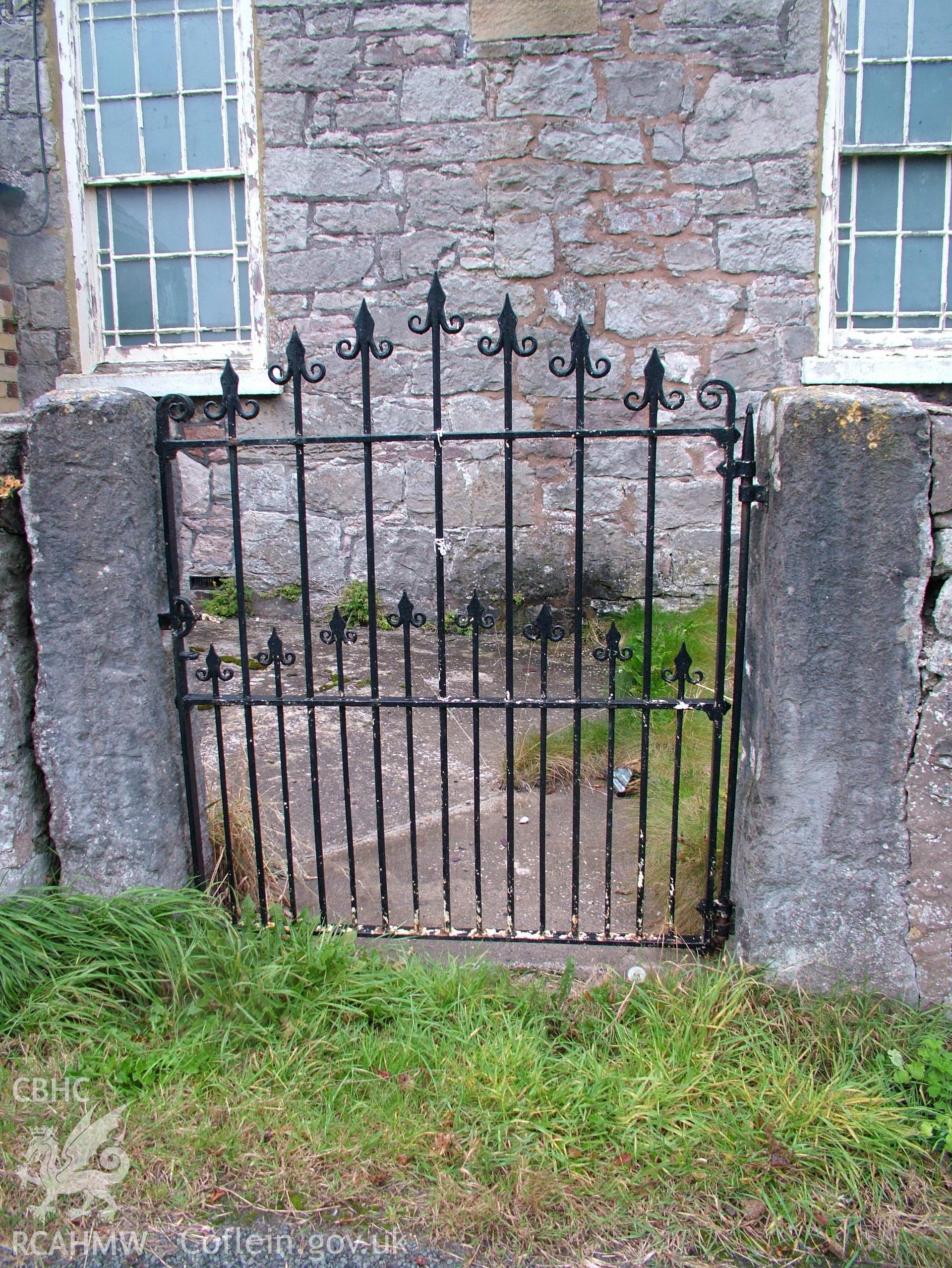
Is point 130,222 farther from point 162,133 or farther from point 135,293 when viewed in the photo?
point 162,133

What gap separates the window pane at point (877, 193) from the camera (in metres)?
5.36

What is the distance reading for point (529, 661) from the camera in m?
5.05

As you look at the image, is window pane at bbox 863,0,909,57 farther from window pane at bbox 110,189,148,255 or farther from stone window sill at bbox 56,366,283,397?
window pane at bbox 110,189,148,255

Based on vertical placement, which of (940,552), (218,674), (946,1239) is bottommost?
(946,1239)

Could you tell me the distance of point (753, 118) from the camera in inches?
205

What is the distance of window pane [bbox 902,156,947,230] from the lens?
536 centimetres

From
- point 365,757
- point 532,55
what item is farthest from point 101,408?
point 532,55

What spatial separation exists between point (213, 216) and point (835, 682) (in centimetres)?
519

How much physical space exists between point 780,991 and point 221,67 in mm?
5890

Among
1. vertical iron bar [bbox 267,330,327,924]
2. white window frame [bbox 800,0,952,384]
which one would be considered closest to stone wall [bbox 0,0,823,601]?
white window frame [bbox 800,0,952,384]

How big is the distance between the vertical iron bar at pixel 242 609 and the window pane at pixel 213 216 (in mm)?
3867

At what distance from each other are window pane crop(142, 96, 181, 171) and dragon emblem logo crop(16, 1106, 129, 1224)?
221 inches

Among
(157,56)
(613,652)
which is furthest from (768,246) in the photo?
(613,652)

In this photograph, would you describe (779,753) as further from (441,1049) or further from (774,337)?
(774,337)
